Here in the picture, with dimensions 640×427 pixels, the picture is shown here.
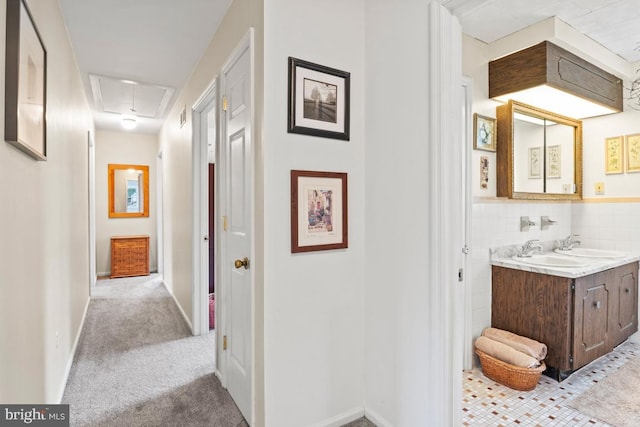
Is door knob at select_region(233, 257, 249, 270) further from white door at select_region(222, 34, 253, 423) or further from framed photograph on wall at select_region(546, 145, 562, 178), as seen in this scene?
framed photograph on wall at select_region(546, 145, 562, 178)

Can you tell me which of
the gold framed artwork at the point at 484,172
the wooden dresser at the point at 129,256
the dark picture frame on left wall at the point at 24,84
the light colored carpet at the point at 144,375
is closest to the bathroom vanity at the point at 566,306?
the gold framed artwork at the point at 484,172

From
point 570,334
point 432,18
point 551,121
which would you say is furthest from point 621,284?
point 432,18

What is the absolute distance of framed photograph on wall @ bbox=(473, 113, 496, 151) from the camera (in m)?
2.56

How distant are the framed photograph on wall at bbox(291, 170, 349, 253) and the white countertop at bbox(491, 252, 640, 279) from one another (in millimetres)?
1490

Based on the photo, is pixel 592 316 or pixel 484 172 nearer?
pixel 592 316

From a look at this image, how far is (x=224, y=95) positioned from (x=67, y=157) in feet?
4.45

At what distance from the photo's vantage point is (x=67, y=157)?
2545 mm

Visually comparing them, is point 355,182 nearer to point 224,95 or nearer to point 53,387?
point 224,95

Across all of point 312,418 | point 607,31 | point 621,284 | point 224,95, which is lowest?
point 312,418

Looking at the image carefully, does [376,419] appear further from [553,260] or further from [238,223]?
[553,260]

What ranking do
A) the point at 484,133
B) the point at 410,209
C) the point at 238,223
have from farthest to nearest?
1. the point at 484,133
2. the point at 238,223
3. the point at 410,209

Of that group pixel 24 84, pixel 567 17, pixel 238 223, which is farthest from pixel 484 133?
pixel 24 84

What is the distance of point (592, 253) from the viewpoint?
122 inches

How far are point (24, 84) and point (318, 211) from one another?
1353 mm
